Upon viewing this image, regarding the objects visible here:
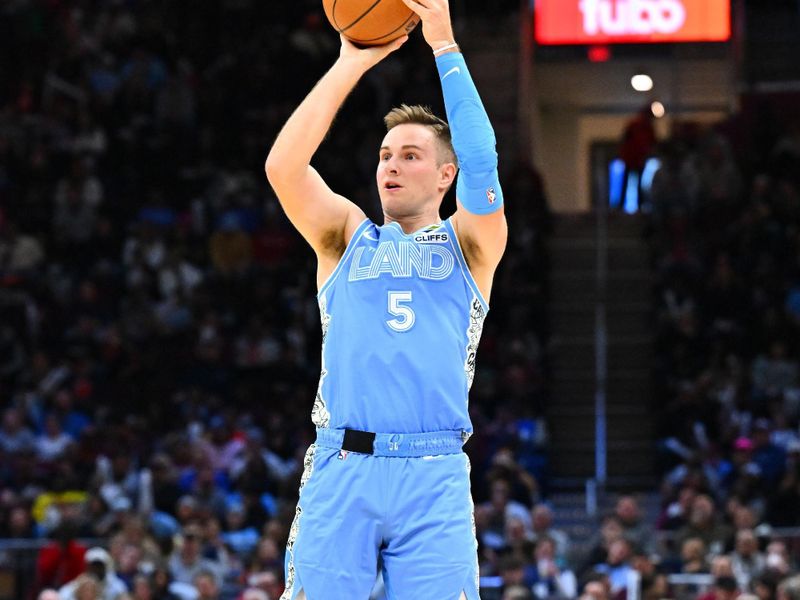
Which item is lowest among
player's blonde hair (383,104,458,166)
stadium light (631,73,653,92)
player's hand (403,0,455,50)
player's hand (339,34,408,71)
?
player's blonde hair (383,104,458,166)

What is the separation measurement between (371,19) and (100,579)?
8009mm

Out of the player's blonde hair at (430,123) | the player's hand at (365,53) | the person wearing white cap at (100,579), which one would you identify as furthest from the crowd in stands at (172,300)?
the player's hand at (365,53)

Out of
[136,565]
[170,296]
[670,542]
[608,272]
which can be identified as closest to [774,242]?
[608,272]

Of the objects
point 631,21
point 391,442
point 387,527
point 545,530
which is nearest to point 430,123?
point 391,442

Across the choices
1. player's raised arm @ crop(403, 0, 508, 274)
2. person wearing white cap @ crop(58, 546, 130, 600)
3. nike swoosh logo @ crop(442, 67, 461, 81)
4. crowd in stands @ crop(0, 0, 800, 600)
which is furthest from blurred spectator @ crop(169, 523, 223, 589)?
nike swoosh logo @ crop(442, 67, 461, 81)

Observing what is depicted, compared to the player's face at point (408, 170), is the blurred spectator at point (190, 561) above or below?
below

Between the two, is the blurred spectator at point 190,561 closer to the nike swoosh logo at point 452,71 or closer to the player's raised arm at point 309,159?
the player's raised arm at point 309,159

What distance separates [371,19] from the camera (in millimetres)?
5125

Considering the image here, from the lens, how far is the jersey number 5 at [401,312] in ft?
16.3

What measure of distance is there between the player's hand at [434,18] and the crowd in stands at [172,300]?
6.91 metres

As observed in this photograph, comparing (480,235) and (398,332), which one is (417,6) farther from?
(398,332)

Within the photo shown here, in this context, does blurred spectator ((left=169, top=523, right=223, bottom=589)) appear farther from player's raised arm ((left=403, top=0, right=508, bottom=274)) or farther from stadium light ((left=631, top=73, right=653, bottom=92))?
stadium light ((left=631, top=73, right=653, bottom=92))

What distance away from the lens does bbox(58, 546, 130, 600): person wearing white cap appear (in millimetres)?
11781

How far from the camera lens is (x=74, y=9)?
2080 cm
